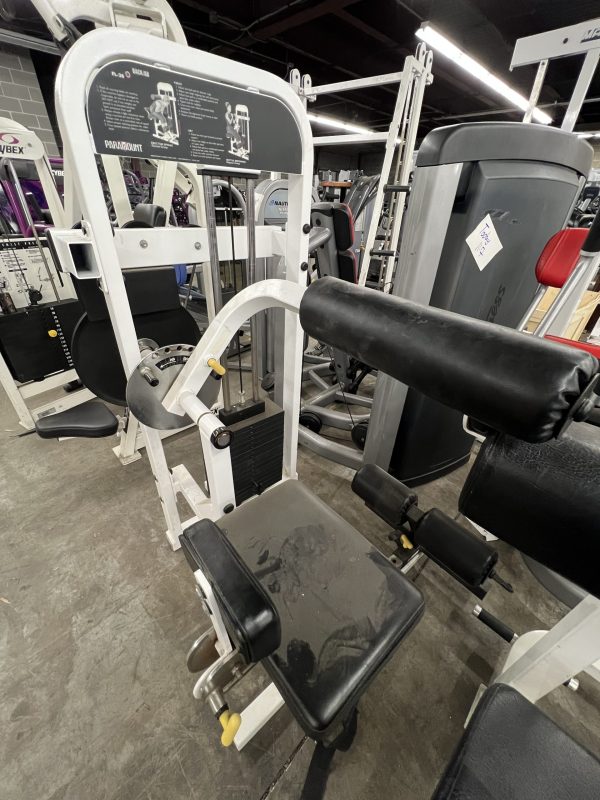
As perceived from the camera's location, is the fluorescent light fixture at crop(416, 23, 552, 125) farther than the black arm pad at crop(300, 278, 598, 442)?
Yes

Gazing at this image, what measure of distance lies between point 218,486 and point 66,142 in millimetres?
836

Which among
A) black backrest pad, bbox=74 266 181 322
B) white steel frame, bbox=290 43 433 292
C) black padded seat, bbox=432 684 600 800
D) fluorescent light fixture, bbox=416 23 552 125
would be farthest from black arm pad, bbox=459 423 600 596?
fluorescent light fixture, bbox=416 23 552 125

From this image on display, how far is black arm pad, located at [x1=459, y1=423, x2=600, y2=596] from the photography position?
1.16 feet

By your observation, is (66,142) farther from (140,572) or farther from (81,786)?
(81,786)

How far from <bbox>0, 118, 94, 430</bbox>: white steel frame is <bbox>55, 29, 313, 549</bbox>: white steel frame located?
1.26 metres

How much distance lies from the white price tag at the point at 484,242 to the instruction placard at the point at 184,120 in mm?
675

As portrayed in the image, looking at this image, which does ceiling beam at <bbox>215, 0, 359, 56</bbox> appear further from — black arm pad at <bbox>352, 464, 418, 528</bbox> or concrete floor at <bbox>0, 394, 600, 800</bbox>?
concrete floor at <bbox>0, 394, 600, 800</bbox>

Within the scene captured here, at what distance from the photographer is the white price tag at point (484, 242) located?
113cm

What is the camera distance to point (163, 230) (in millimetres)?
993

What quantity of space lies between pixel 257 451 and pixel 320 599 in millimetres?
549

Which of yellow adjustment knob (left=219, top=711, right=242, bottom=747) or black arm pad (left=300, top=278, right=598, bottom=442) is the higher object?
black arm pad (left=300, top=278, right=598, bottom=442)

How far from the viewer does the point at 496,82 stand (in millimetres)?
5297

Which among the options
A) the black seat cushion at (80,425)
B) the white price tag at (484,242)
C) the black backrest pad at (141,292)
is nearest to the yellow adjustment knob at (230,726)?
the black seat cushion at (80,425)

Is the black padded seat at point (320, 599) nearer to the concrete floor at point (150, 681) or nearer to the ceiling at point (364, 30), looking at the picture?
the concrete floor at point (150, 681)
